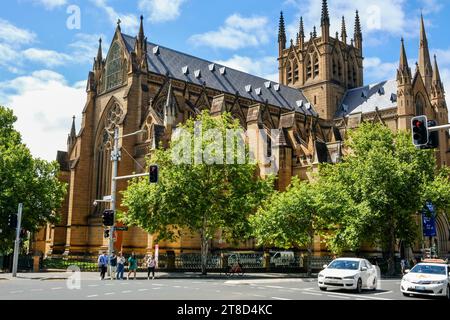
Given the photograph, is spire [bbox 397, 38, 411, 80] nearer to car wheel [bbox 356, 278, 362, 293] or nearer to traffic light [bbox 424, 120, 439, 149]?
car wheel [bbox 356, 278, 362, 293]

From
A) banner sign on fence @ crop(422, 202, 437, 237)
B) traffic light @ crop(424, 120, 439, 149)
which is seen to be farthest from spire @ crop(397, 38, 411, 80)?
traffic light @ crop(424, 120, 439, 149)

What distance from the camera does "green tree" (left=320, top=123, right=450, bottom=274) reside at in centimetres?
3703

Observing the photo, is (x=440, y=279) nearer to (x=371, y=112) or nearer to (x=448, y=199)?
(x=448, y=199)

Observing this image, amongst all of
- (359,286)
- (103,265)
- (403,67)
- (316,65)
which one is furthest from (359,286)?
(316,65)

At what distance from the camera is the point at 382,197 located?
3722 cm

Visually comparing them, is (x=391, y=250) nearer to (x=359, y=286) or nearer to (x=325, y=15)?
(x=359, y=286)

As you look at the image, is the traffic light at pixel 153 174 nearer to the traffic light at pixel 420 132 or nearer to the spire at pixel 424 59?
the traffic light at pixel 420 132

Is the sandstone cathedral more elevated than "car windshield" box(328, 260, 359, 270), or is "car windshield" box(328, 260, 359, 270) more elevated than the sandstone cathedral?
the sandstone cathedral

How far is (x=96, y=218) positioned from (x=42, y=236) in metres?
9.37

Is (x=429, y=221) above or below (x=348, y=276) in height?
above

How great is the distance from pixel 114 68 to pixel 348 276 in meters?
39.6

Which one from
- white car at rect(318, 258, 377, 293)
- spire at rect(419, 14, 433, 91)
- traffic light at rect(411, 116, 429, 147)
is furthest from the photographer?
spire at rect(419, 14, 433, 91)

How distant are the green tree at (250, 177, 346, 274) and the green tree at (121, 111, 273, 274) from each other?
4.74 ft
